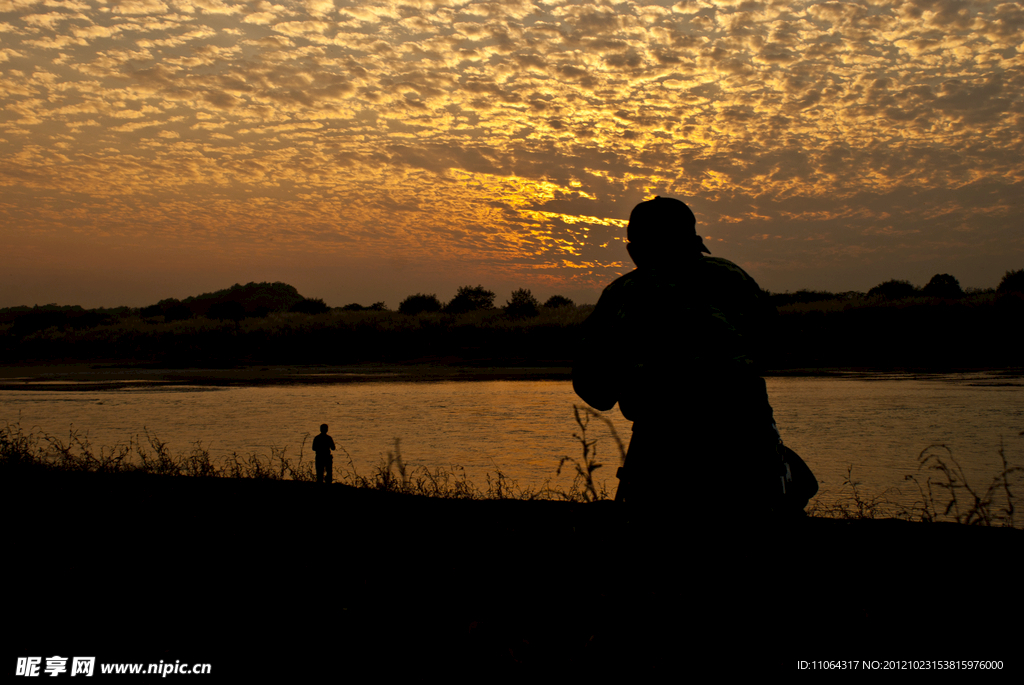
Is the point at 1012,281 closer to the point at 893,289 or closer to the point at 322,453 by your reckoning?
the point at 893,289

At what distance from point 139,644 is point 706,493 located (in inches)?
111

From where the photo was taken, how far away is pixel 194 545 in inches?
196

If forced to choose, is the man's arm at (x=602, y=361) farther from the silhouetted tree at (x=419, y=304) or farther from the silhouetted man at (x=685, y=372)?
the silhouetted tree at (x=419, y=304)

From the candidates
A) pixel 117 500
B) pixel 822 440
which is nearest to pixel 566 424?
pixel 822 440

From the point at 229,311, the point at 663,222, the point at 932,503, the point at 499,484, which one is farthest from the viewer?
the point at 229,311

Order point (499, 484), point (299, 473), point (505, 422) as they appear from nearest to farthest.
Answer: point (499, 484)
point (299, 473)
point (505, 422)

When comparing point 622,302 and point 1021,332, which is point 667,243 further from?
point 1021,332

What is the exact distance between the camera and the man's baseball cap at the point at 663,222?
8.79 feet

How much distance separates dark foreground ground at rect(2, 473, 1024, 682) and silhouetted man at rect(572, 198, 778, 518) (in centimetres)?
16

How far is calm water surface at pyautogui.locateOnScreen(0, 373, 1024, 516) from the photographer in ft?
40.1

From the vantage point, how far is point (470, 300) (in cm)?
7156

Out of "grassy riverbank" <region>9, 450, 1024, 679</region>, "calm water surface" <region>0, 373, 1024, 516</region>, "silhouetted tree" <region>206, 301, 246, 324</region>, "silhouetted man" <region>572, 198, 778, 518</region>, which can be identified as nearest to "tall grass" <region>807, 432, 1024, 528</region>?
"calm water surface" <region>0, 373, 1024, 516</region>

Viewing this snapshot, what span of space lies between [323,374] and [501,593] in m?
35.9

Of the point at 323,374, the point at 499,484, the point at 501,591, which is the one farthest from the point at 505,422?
the point at 323,374
